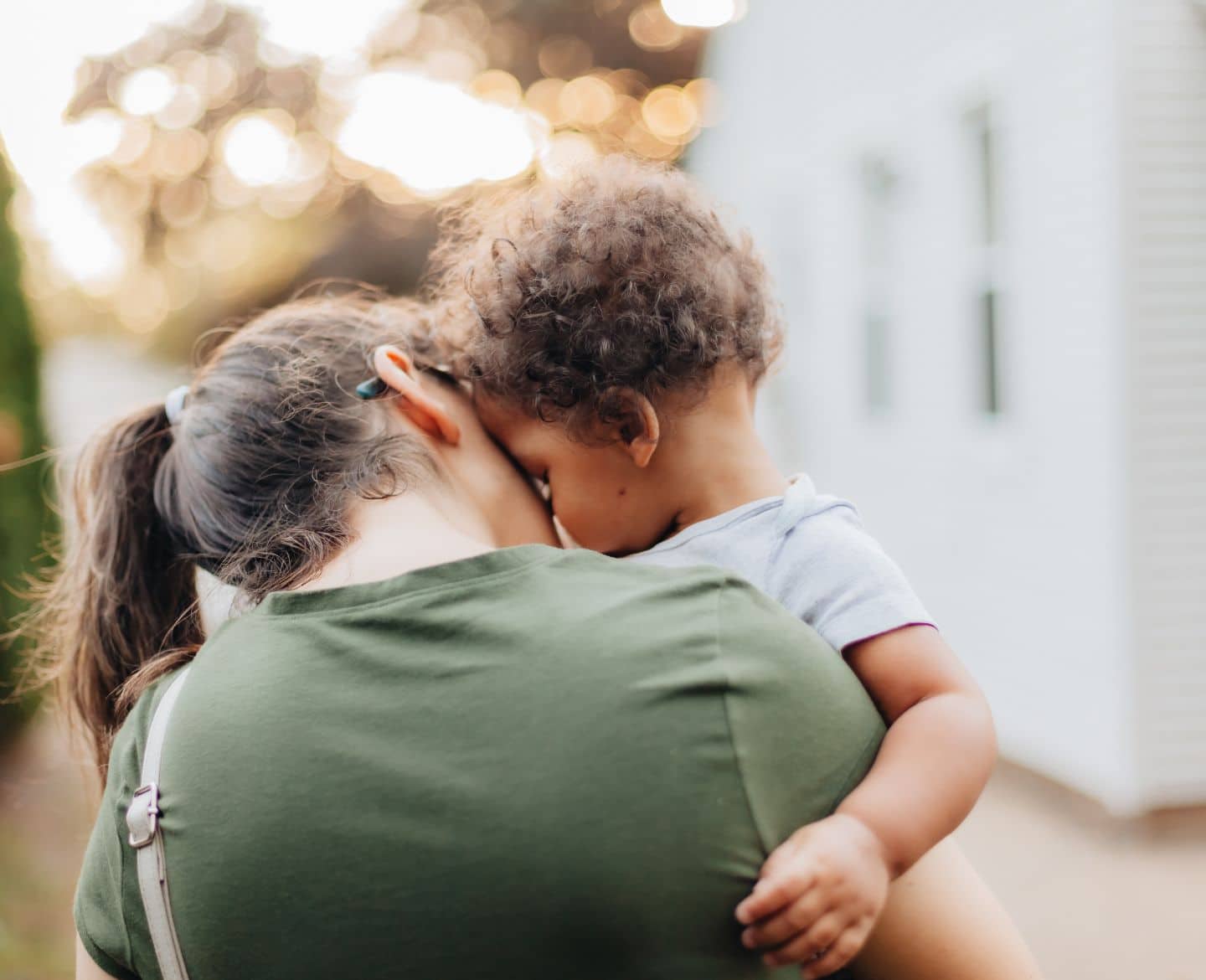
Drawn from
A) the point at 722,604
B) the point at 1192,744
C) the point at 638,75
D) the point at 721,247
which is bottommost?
the point at 1192,744

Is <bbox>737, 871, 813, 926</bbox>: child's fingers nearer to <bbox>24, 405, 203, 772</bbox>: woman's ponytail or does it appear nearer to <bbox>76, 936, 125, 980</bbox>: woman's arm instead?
<bbox>76, 936, 125, 980</bbox>: woman's arm

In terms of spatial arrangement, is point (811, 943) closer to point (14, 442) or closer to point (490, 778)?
point (490, 778)

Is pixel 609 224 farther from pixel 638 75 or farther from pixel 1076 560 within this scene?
pixel 638 75

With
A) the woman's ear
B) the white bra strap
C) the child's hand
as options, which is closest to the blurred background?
the child's hand

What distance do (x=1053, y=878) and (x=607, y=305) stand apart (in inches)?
158

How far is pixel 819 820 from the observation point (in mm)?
1168

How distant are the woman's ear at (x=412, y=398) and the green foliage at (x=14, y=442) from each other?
18.1 feet

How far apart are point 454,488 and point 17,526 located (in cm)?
588

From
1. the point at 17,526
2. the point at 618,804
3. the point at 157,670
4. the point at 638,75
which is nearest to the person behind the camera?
the point at 618,804

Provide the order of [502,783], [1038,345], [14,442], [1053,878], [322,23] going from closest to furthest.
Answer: [502,783] → [1053,878] → [1038,345] → [14,442] → [322,23]

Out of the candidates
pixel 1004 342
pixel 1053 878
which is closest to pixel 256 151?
pixel 1004 342

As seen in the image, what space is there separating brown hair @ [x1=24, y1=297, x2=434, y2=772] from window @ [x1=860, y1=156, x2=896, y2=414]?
676cm

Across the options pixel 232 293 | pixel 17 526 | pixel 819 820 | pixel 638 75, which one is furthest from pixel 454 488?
pixel 638 75

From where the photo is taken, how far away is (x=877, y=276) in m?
8.40
